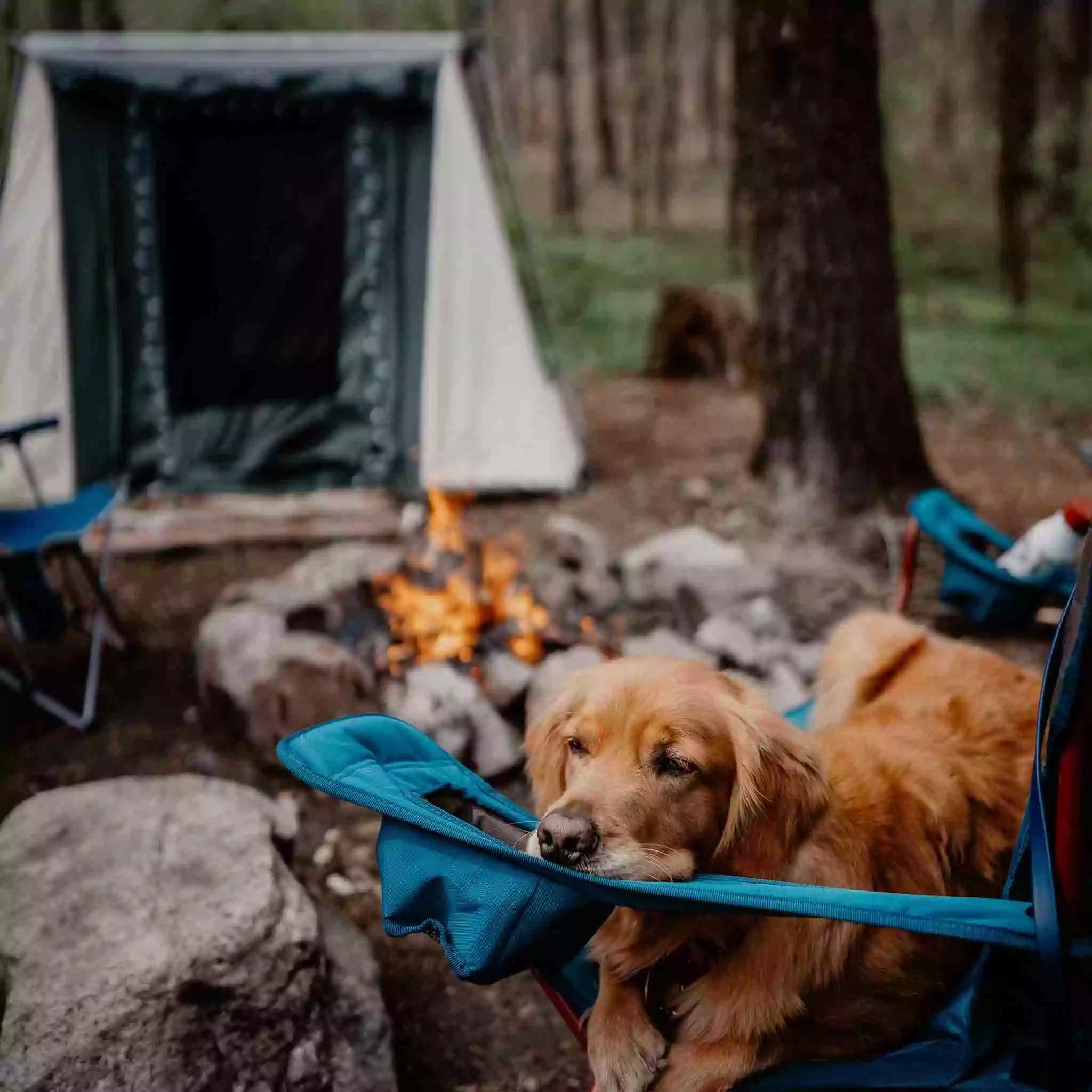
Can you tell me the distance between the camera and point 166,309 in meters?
6.07

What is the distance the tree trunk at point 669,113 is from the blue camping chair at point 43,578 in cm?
1355

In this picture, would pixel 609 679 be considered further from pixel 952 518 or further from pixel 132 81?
pixel 132 81

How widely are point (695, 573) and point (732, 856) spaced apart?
8.29ft

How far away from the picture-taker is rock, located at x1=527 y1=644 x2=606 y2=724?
11.3ft

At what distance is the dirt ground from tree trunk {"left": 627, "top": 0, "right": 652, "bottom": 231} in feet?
27.3

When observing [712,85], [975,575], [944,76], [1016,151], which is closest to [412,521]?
[975,575]

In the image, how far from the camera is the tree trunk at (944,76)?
51.1 ft

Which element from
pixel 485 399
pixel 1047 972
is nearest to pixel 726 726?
pixel 1047 972

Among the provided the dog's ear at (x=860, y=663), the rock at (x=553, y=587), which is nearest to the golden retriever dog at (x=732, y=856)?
the dog's ear at (x=860, y=663)

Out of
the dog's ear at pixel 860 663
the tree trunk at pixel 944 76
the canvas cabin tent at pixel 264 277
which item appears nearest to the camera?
the dog's ear at pixel 860 663

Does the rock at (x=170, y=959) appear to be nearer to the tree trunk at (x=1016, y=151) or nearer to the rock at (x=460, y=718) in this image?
the rock at (x=460, y=718)

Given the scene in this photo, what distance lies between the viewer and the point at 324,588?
3.97 meters

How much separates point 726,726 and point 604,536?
3846 millimetres

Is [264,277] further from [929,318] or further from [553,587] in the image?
[929,318]
